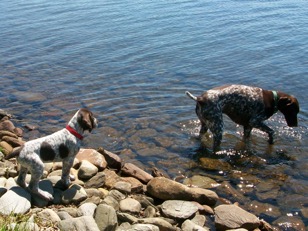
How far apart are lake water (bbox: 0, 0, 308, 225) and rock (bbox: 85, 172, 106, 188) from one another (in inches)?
59.8

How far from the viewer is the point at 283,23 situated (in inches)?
710

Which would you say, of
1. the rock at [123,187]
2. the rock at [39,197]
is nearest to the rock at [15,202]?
the rock at [39,197]

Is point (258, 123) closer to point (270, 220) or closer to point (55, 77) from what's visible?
point (270, 220)

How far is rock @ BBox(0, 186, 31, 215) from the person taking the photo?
5.70 m

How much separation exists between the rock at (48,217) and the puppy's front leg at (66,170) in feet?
3.10

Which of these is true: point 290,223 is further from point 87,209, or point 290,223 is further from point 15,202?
point 15,202

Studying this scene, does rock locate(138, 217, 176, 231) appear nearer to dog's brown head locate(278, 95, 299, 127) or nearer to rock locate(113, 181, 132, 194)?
rock locate(113, 181, 132, 194)

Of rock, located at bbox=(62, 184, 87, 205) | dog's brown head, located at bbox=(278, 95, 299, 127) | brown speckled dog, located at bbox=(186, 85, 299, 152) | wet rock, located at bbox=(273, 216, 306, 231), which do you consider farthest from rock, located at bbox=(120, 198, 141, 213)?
dog's brown head, located at bbox=(278, 95, 299, 127)

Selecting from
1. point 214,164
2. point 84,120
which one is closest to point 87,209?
point 84,120

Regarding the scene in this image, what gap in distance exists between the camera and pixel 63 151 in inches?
259

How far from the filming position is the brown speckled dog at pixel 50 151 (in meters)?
6.20

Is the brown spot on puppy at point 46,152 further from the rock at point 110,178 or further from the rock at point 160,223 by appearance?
the rock at point 160,223

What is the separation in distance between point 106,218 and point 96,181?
57.4 inches

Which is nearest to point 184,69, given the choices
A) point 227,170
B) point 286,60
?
point 286,60
